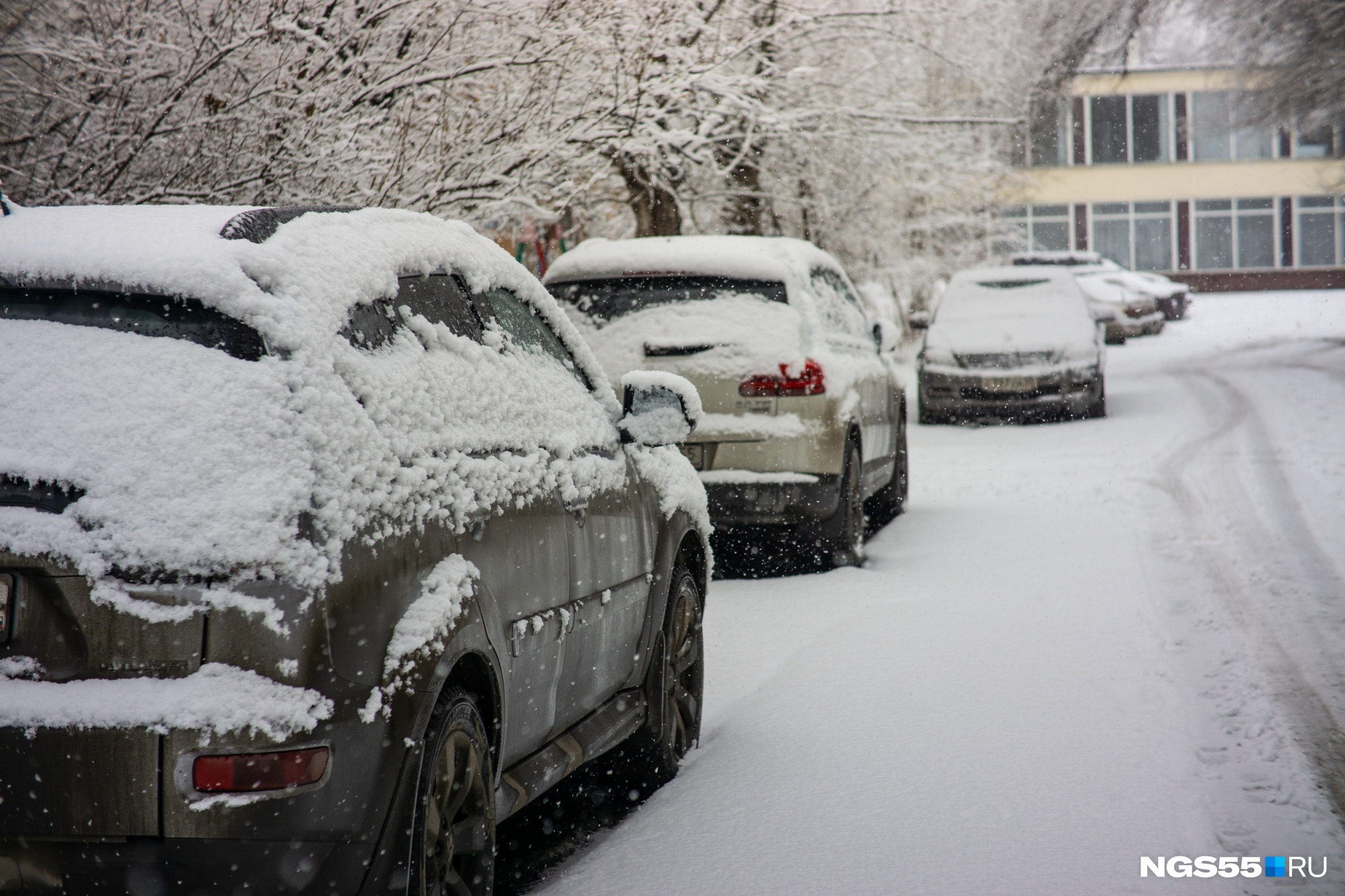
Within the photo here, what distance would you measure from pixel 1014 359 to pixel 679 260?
9.94 meters

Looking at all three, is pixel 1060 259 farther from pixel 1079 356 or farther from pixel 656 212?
pixel 656 212

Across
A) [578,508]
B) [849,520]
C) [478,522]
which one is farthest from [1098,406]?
[478,522]

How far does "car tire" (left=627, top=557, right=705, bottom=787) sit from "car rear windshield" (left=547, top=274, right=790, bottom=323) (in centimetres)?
306

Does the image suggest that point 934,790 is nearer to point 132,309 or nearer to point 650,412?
point 650,412

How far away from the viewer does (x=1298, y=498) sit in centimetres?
1084

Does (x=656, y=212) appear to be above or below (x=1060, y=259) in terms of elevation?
above

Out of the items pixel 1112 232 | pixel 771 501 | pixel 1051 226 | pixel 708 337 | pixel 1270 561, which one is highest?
pixel 1051 226

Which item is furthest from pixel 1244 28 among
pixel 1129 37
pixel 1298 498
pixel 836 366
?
pixel 836 366

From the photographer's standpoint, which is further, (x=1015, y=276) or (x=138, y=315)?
(x=1015, y=276)

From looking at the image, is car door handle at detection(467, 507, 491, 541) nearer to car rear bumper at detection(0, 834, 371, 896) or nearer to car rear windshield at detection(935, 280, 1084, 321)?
car rear bumper at detection(0, 834, 371, 896)

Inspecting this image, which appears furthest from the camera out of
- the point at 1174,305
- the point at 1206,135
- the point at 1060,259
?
the point at 1206,135

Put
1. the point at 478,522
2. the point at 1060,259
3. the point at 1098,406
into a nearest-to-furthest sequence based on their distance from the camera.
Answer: the point at 478,522, the point at 1098,406, the point at 1060,259

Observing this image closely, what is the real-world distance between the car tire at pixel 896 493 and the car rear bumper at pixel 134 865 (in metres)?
8.79

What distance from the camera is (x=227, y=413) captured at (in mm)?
2730
